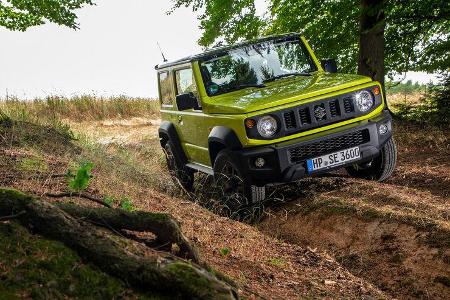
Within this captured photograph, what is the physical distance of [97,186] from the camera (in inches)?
237

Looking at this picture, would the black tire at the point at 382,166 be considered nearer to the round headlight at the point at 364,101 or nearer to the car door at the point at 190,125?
the round headlight at the point at 364,101

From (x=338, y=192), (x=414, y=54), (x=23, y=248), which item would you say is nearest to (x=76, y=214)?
(x=23, y=248)

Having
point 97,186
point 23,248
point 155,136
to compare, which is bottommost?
point 155,136

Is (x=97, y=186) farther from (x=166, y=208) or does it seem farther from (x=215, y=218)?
(x=215, y=218)

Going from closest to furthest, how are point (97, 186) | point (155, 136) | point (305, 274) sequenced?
point (305, 274)
point (97, 186)
point (155, 136)

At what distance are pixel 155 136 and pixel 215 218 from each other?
39.3 ft

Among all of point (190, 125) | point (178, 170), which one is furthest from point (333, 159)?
point (178, 170)

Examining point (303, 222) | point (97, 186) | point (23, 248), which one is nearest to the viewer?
point (23, 248)

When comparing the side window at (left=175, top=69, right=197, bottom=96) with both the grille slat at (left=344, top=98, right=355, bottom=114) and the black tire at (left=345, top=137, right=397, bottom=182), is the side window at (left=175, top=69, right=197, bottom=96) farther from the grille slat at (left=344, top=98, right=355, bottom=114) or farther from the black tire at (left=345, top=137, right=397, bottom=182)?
the black tire at (left=345, top=137, right=397, bottom=182)

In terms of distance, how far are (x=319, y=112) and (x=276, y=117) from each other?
2.06 feet

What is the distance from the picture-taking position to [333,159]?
670 cm

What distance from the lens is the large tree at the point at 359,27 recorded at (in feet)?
43.1

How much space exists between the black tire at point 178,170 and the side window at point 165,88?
2.54 ft

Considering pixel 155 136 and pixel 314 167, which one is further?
pixel 155 136
